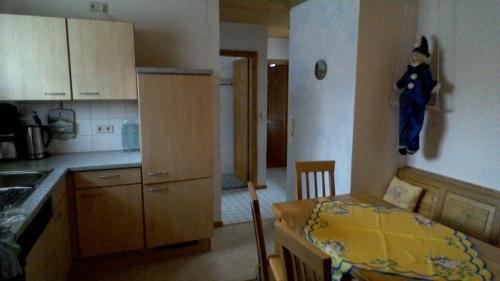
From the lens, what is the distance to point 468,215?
6.89 feet

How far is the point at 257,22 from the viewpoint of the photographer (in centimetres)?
387

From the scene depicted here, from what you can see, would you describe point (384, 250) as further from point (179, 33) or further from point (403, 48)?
point (179, 33)

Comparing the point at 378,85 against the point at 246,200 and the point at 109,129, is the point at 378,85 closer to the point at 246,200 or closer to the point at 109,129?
the point at 246,200

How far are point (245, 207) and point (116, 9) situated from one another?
2.50m

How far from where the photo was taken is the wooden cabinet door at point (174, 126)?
2.24 metres

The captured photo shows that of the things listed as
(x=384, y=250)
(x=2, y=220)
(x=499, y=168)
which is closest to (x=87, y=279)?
(x=2, y=220)

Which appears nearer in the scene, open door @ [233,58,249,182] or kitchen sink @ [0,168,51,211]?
kitchen sink @ [0,168,51,211]

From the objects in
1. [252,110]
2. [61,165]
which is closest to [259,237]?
[61,165]

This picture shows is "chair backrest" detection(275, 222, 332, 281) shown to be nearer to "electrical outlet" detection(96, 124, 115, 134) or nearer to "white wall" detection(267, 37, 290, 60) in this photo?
"electrical outlet" detection(96, 124, 115, 134)

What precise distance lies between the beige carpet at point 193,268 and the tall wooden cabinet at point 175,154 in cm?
19

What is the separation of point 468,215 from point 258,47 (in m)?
3.05

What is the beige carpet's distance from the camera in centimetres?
226

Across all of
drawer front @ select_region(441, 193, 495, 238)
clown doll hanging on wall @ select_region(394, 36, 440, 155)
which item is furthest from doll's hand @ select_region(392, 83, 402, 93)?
drawer front @ select_region(441, 193, 495, 238)

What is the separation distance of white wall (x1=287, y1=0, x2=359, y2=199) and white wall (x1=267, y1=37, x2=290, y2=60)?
194cm
